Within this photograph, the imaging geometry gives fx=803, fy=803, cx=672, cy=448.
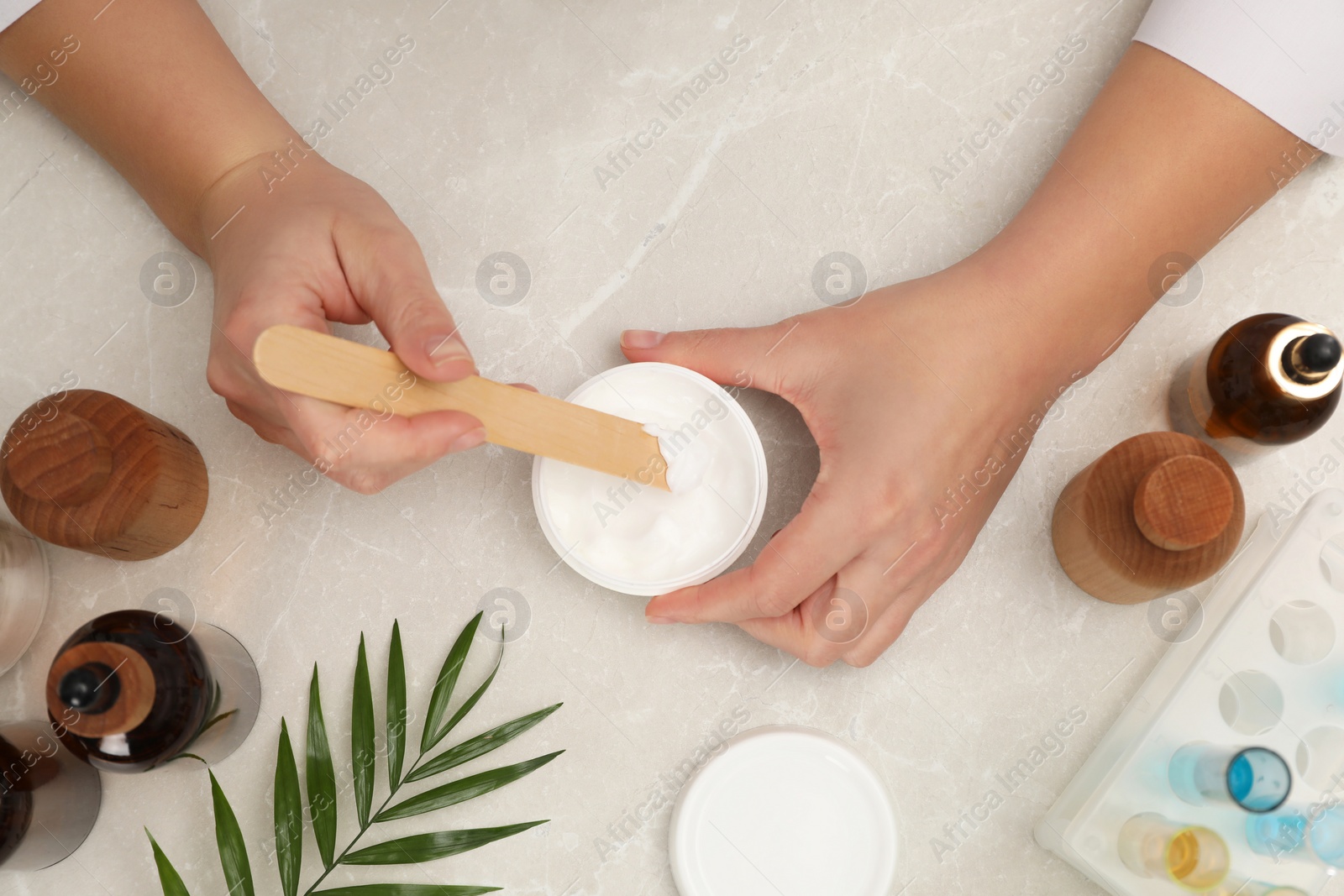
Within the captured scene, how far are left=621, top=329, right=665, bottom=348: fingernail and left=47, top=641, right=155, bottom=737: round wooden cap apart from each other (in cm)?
57

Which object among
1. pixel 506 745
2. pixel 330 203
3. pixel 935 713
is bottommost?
pixel 935 713

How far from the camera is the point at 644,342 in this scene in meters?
0.94

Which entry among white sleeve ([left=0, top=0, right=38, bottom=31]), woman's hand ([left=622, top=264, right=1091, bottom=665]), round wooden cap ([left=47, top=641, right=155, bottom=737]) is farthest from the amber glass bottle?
white sleeve ([left=0, top=0, right=38, bottom=31])

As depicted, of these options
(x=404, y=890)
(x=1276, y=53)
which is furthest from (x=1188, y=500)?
(x=404, y=890)

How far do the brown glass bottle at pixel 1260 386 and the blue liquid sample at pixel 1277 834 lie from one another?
41 cm

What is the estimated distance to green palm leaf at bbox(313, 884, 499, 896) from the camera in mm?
839

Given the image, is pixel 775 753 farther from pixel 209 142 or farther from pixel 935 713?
pixel 209 142

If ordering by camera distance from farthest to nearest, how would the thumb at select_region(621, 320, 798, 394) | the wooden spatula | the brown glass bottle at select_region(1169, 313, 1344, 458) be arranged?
the thumb at select_region(621, 320, 798, 394), the brown glass bottle at select_region(1169, 313, 1344, 458), the wooden spatula

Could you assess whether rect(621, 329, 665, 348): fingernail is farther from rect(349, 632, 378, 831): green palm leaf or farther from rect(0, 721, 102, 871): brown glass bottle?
rect(0, 721, 102, 871): brown glass bottle

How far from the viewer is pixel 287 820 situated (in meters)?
0.87

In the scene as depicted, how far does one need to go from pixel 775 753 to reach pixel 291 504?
652 millimetres

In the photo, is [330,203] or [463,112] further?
[463,112]

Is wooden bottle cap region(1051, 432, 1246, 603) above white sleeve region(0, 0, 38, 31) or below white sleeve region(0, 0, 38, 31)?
below

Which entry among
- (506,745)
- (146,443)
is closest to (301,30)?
(146,443)
